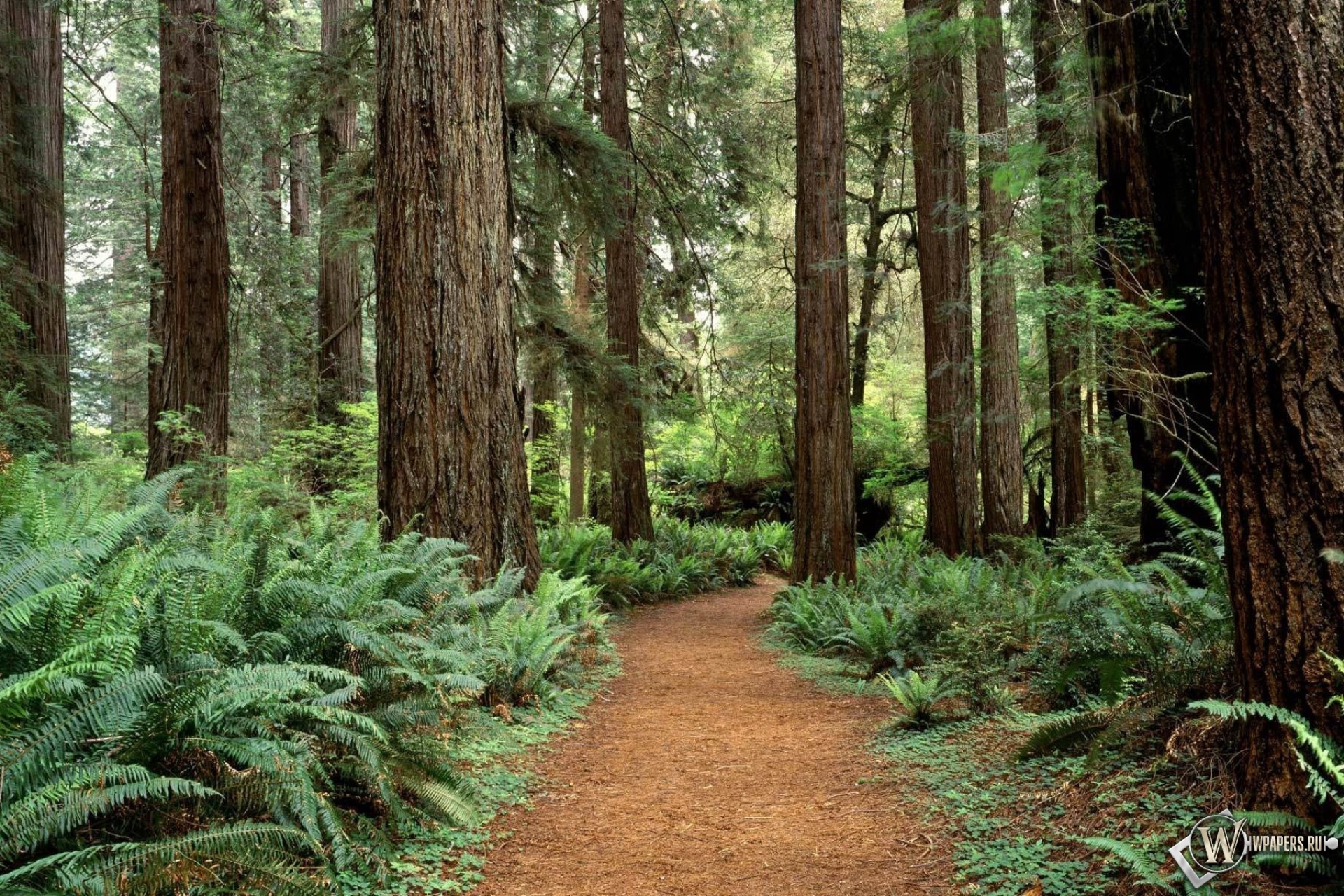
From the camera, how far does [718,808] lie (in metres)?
4.15

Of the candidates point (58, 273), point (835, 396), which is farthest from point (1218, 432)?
point (58, 273)

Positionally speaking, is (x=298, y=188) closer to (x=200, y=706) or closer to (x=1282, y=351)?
(x=200, y=706)

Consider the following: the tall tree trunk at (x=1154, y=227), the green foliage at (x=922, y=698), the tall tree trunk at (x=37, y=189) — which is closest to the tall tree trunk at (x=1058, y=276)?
the tall tree trunk at (x=1154, y=227)

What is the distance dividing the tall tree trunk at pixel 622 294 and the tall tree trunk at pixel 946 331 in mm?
4254

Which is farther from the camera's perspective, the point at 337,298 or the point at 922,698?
the point at 337,298

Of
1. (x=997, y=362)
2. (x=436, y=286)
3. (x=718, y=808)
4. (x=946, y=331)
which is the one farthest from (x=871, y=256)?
(x=718, y=808)

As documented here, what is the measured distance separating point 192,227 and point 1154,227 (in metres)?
9.26

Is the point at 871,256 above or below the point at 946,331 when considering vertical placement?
above

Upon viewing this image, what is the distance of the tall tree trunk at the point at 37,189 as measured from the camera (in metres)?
9.84

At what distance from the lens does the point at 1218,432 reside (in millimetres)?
2836

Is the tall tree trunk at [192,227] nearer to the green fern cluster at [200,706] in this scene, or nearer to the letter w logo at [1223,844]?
the green fern cluster at [200,706]

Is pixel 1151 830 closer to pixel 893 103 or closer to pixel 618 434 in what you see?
pixel 618 434

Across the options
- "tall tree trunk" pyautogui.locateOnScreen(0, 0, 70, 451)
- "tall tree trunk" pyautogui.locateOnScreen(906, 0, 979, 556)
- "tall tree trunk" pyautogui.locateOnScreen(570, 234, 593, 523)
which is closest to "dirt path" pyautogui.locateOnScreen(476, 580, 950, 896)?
"tall tree trunk" pyautogui.locateOnScreen(906, 0, 979, 556)

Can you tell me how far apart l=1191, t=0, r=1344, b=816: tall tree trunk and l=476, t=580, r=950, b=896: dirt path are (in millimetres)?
1369
